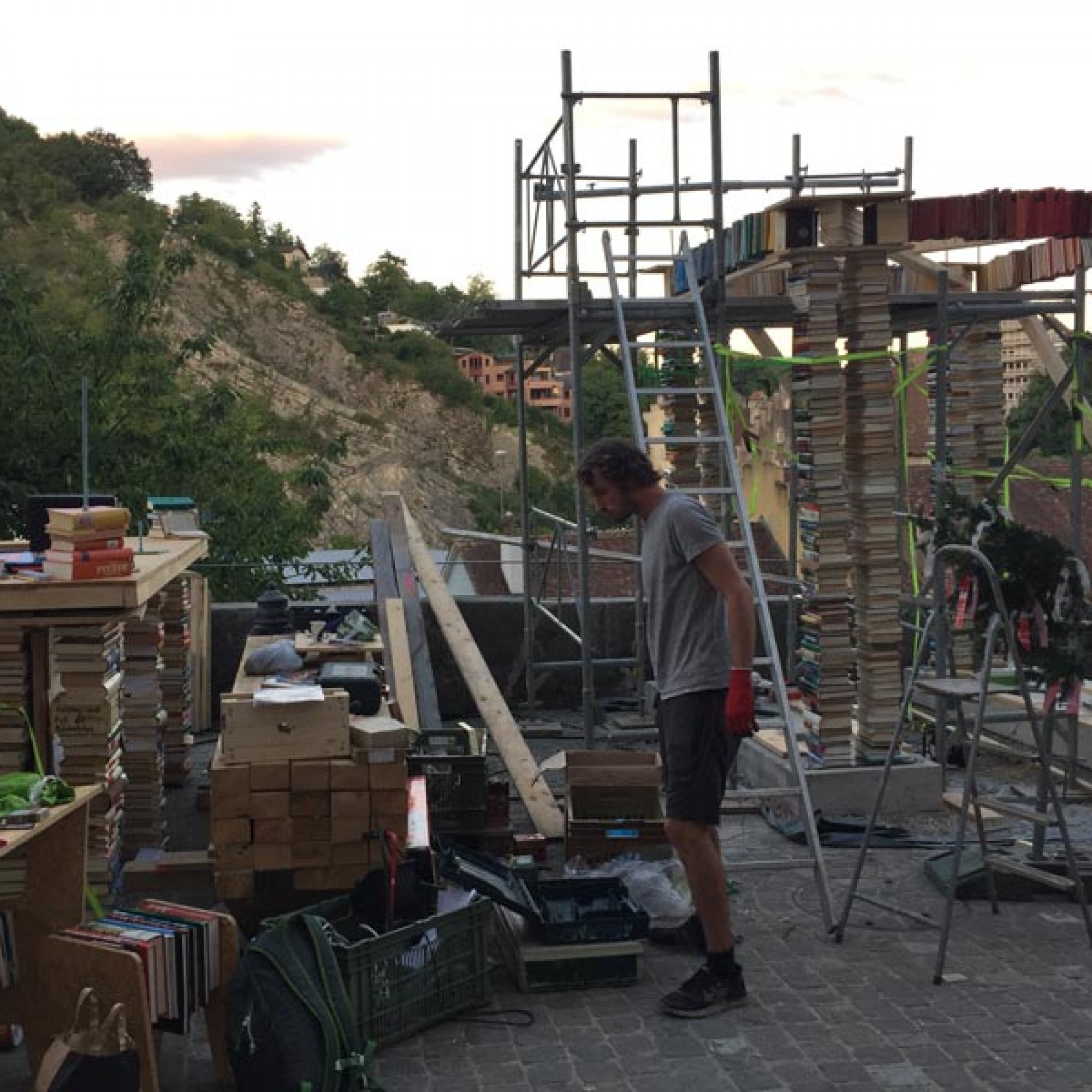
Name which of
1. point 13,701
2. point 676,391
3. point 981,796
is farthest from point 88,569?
point 981,796

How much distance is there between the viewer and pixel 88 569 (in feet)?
22.2

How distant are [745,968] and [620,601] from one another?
716cm

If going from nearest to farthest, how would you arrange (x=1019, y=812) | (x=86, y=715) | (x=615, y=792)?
(x=86, y=715), (x=1019, y=812), (x=615, y=792)

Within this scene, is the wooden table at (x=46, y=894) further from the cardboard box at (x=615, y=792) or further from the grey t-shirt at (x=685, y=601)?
the cardboard box at (x=615, y=792)

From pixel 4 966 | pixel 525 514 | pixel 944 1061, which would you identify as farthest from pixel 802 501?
pixel 4 966

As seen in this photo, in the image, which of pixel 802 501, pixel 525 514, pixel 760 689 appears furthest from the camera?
pixel 525 514

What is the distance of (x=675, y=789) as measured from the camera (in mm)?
6398

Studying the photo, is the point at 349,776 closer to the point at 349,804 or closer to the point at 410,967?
the point at 349,804

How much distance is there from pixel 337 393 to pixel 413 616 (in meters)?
66.7

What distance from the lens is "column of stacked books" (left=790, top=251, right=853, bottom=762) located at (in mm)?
10133

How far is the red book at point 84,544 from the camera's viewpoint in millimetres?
6727

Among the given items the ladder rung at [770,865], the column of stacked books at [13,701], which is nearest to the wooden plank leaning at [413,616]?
the ladder rung at [770,865]

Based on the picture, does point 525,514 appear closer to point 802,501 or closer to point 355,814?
point 802,501

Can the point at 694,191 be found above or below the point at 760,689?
above
